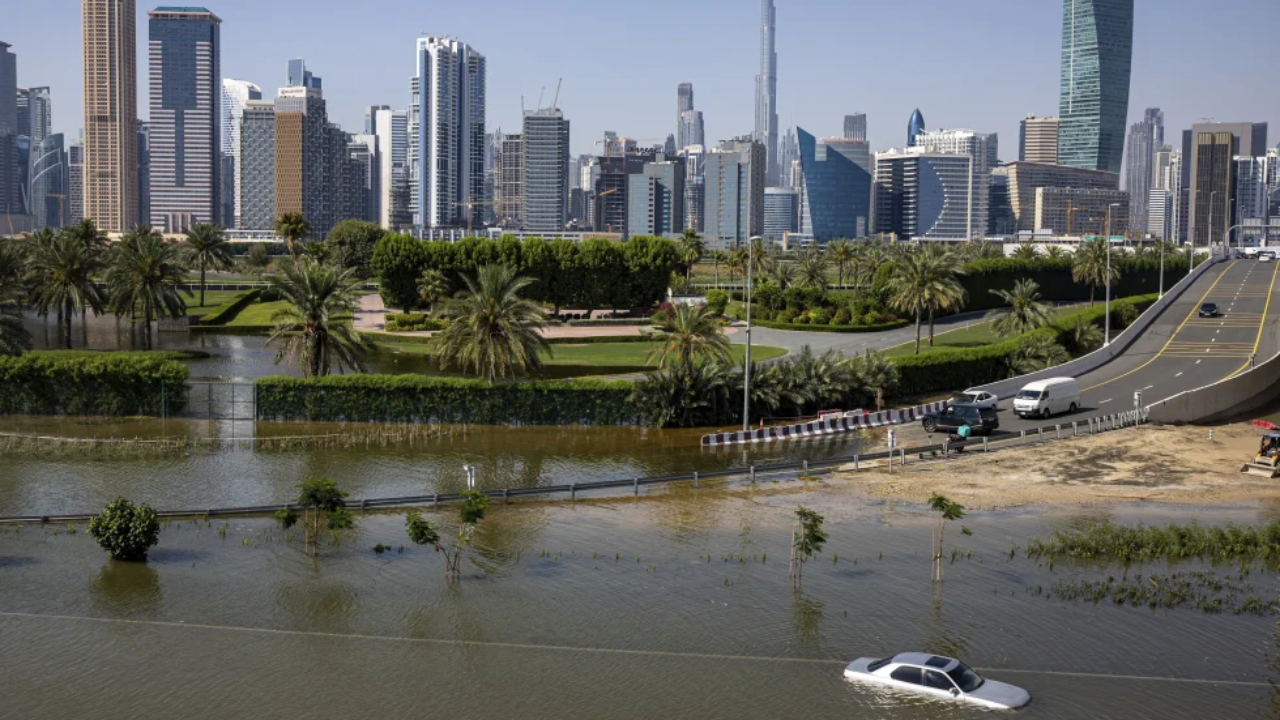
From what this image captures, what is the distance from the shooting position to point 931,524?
1421 inches

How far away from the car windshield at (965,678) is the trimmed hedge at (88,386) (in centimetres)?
3948

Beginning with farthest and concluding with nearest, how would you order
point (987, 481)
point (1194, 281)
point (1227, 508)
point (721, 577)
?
point (1194, 281) < point (987, 481) < point (1227, 508) < point (721, 577)

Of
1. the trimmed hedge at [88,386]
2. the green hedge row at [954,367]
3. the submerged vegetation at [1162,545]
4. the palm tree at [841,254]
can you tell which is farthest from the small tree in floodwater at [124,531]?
the palm tree at [841,254]

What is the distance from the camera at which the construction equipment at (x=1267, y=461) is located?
44.2m

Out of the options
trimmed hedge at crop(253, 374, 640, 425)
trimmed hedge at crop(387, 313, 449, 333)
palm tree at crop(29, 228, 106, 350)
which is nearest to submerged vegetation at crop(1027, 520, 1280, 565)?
trimmed hedge at crop(253, 374, 640, 425)

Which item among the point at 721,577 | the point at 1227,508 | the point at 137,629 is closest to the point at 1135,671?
the point at 721,577

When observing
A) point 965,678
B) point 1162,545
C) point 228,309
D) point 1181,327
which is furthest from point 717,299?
point 965,678

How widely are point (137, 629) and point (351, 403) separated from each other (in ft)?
87.8

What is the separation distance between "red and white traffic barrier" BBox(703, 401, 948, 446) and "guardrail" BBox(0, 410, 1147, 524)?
5479 mm

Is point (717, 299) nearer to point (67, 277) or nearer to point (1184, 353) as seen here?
point (1184, 353)

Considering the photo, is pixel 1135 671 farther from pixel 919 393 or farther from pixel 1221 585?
pixel 919 393

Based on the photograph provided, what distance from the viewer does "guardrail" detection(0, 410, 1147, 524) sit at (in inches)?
1404

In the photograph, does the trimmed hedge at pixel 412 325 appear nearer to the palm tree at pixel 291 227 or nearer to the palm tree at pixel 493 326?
the palm tree at pixel 291 227

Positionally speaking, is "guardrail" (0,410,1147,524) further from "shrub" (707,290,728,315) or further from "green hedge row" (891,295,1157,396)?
"shrub" (707,290,728,315)
